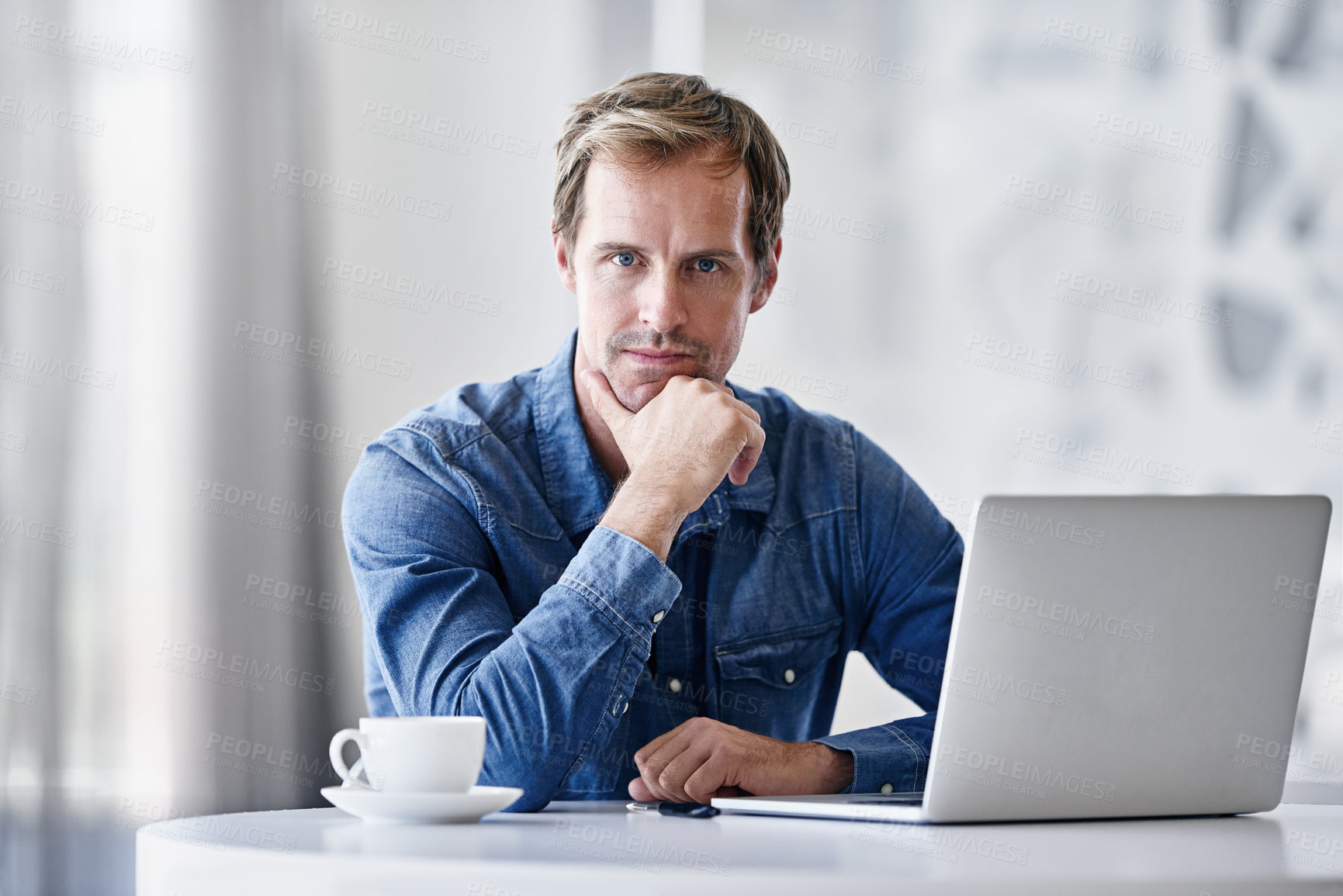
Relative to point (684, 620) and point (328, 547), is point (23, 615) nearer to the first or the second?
point (328, 547)

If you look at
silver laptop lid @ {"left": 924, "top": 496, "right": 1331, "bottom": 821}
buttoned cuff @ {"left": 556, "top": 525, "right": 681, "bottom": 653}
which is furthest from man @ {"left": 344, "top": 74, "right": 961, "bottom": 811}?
silver laptop lid @ {"left": 924, "top": 496, "right": 1331, "bottom": 821}

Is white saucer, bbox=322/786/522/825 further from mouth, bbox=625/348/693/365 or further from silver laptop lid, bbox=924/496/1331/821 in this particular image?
mouth, bbox=625/348/693/365

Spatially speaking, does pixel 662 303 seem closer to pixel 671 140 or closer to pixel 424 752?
pixel 671 140

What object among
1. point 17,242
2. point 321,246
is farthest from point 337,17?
Answer: point 17,242

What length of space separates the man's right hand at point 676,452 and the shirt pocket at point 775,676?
0.21 metres

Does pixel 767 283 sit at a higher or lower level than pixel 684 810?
higher

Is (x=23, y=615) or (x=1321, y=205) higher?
(x=1321, y=205)

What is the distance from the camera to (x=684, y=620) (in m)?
1.37

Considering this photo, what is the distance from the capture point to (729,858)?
657 millimetres

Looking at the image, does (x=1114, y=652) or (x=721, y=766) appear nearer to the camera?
(x=1114, y=652)

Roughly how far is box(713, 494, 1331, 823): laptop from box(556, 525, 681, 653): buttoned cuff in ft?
0.84

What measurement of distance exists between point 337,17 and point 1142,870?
2.03 meters

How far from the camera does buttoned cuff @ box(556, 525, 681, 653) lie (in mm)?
1045

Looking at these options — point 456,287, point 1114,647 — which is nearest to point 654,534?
point 1114,647
